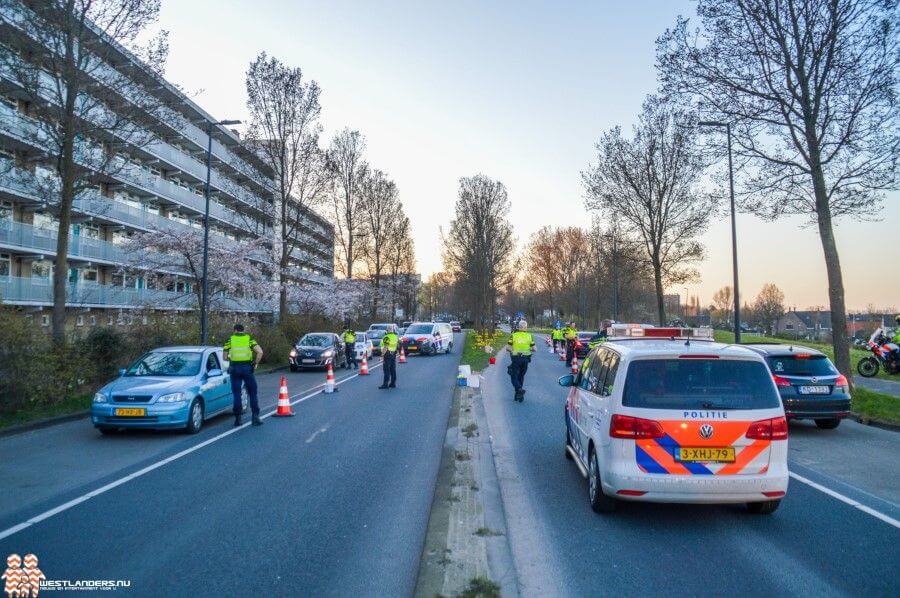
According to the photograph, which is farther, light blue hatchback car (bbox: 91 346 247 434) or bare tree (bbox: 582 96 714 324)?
bare tree (bbox: 582 96 714 324)

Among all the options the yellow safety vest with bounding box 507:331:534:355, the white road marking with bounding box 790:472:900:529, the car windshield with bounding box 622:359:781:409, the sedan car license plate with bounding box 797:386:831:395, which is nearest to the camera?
the car windshield with bounding box 622:359:781:409

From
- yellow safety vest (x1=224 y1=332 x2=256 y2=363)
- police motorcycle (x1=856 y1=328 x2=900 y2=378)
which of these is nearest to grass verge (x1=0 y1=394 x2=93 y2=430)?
yellow safety vest (x1=224 y1=332 x2=256 y2=363)

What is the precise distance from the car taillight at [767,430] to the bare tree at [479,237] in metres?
37.2

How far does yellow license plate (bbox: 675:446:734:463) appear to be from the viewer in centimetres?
536

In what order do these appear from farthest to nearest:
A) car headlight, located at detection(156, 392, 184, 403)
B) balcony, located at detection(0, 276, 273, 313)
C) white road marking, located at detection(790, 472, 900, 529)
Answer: balcony, located at detection(0, 276, 273, 313) → car headlight, located at detection(156, 392, 184, 403) → white road marking, located at detection(790, 472, 900, 529)

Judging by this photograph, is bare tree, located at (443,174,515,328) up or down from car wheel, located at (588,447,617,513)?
up

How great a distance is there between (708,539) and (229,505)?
14.9ft

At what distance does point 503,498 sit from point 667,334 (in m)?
2.91

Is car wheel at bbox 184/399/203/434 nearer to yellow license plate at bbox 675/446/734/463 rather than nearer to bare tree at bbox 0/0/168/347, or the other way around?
bare tree at bbox 0/0/168/347

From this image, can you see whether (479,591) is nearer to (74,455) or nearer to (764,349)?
(74,455)

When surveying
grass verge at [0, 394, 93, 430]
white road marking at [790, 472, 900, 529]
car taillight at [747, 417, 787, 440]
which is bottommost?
white road marking at [790, 472, 900, 529]

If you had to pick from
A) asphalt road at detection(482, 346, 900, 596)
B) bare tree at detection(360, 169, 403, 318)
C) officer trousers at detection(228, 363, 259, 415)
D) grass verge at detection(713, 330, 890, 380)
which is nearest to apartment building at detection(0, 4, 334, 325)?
bare tree at detection(360, 169, 403, 318)

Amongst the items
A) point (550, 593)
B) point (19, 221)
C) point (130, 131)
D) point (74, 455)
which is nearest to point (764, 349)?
point (550, 593)

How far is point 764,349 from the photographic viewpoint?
11195mm
